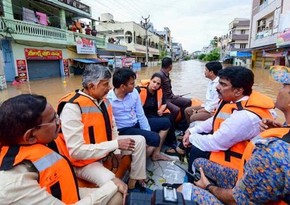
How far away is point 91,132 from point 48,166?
0.66 meters

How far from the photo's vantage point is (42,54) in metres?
15.1

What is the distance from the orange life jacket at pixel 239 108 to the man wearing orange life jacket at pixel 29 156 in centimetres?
112

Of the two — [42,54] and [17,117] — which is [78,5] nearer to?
[42,54]

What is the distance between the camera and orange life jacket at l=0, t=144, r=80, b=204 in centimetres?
92

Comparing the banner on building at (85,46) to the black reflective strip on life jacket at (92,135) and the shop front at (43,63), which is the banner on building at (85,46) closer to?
the shop front at (43,63)

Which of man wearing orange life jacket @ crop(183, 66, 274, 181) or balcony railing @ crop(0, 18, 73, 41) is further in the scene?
balcony railing @ crop(0, 18, 73, 41)

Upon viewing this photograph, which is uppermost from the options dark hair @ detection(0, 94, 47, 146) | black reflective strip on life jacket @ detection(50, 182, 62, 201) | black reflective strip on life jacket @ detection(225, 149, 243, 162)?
dark hair @ detection(0, 94, 47, 146)

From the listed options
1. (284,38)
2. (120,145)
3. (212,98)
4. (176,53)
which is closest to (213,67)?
(212,98)

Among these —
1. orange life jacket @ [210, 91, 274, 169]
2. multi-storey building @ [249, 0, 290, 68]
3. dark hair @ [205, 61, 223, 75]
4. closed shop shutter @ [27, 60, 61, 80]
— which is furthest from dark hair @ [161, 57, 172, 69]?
multi-storey building @ [249, 0, 290, 68]

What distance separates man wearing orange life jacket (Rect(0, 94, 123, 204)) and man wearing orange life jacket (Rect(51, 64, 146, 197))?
1.44 ft

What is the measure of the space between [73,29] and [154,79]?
17.4 metres

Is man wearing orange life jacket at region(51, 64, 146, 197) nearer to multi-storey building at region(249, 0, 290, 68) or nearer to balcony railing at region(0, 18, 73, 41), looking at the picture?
balcony railing at region(0, 18, 73, 41)

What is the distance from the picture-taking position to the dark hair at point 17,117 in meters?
0.92

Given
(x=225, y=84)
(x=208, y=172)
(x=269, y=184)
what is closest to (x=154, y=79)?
(x=225, y=84)
